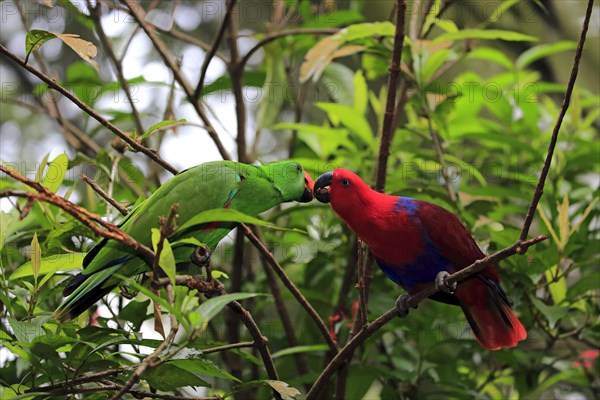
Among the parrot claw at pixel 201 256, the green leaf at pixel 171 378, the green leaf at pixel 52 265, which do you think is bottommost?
the green leaf at pixel 171 378

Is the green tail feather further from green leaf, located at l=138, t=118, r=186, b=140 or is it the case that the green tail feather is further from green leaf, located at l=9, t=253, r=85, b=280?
green leaf, located at l=138, t=118, r=186, b=140

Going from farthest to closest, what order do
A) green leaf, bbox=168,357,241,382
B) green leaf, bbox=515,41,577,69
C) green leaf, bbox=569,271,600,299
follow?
green leaf, bbox=515,41,577,69 → green leaf, bbox=569,271,600,299 → green leaf, bbox=168,357,241,382

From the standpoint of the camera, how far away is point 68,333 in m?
2.18

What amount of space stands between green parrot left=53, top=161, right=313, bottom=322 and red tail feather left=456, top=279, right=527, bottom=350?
2.54 feet

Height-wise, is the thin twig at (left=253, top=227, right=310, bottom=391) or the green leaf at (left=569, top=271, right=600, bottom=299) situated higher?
the green leaf at (left=569, top=271, right=600, bottom=299)

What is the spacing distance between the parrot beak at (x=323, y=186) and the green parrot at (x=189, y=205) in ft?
0.17

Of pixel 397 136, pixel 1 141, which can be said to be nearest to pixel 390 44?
pixel 397 136

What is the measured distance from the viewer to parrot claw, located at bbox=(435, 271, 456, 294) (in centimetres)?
223

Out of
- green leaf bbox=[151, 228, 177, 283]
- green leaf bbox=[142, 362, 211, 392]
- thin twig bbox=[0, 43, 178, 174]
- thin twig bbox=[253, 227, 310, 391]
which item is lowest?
thin twig bbox=[253, 227, 310, 391]

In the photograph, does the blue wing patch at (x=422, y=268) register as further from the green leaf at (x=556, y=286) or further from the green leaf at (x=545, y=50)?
the green leaf at (x=545, y=50)

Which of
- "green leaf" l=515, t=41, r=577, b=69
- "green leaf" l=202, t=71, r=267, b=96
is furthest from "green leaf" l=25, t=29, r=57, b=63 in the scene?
"green leaf" l=515, t=41, r=577, b=69

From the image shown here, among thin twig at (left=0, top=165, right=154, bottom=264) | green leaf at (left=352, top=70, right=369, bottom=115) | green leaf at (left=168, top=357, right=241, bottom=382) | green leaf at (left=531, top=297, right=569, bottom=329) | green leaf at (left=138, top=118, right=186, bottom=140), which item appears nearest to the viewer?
thin twig at (left=0, top=165, right=154, bottom=264)

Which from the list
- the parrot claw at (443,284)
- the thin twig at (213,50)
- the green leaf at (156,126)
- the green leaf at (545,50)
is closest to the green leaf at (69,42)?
the green leaf at (156,126)

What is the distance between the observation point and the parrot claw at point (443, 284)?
2.23 meters
